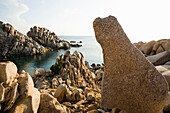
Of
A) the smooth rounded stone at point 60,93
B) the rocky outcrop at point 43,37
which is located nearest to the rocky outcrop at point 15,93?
the smooth rounded stone at point 60,93

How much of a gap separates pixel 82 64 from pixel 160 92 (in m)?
17.1

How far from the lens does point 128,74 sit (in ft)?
17.7

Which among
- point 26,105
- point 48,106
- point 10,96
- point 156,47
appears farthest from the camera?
point 156,47

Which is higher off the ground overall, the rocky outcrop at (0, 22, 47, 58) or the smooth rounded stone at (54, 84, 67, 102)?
the rocky outcrop at (0, 22, 47, 58)

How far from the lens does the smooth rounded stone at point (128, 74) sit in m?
5.13

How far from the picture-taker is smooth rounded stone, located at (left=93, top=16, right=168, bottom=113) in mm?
5129

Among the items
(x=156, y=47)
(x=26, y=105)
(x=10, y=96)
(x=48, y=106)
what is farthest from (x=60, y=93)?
(x=156, y=47)

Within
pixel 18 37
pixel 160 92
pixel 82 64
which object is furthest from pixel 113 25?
pixel 18 37

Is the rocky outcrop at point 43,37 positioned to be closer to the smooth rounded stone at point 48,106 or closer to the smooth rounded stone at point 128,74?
the smooth rounded stone at point 48,106

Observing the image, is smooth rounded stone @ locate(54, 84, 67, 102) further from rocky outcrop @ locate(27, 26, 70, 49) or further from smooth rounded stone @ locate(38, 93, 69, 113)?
rocky outcrop @ locate(27, 26, 70, 49)

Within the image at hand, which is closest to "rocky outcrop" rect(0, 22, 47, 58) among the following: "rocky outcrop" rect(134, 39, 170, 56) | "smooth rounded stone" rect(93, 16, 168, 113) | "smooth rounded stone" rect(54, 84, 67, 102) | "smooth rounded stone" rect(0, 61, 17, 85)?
"rocky outcrop" rect(134, 39, 170, 56)

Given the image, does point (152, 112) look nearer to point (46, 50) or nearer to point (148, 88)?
point (148, 88)

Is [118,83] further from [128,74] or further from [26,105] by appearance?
[26,105]

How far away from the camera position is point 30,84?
15.1ft
